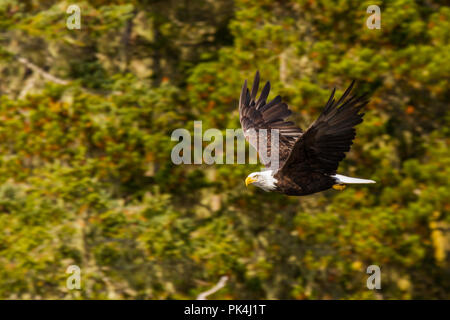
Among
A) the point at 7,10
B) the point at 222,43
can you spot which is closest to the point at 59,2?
the point at 7,10

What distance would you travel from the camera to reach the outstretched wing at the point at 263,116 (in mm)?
9078

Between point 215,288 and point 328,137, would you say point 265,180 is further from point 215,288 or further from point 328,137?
point 215,288

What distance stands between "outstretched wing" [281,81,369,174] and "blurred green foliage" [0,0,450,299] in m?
3.00

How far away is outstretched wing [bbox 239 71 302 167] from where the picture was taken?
9078 mm

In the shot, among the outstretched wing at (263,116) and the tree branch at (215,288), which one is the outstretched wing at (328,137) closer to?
the outstretched wing at (263,116)

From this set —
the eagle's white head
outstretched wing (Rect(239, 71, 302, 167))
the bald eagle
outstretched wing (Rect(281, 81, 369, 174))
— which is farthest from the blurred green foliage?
outstretched wing (Rect(281, 81, 369, 174))

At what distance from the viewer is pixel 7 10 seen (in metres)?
12.2

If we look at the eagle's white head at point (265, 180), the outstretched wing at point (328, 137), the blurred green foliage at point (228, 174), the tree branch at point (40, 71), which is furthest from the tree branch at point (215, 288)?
the outstretched wing at point (328, 137)

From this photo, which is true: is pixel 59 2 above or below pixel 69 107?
above

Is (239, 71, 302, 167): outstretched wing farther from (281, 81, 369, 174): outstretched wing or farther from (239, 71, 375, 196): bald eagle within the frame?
(281, 81, 369, 174): outstretched wing

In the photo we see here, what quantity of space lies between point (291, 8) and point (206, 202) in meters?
3.21

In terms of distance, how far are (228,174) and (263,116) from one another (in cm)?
178

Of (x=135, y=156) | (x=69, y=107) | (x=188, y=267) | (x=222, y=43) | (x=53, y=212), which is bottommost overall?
(x=188, y=267)

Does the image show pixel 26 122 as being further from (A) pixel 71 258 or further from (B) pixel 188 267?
(B) pixel 188 267
